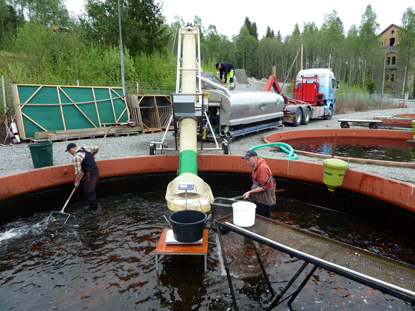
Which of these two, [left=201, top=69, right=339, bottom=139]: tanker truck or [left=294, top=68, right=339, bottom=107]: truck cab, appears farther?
[left=294, top=68, right=339, bottom=107]: truck cab

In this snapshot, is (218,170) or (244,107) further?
(244,107)

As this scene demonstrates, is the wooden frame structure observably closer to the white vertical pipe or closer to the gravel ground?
the gravel ground

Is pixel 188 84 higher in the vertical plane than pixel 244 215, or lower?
higher

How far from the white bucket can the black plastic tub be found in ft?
2.28

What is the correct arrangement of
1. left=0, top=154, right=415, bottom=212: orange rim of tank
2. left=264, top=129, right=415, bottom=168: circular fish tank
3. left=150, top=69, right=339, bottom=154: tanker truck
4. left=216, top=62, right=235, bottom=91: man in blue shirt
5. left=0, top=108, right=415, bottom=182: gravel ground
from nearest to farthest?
1. left=0, top=154, right=415, bottom=212: orange rim of tank
2. left=0, top=108, right=415, bottom=182: gravel ground
3. left=150, top=69, right=339, bottom=154: tanker truck
4. left=264, top=129, right=415, bottom=168: circular fish tank
5. left=216, top=62, right=235, bottom=91: man in blue shirt

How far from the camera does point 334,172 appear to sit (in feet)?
19.3

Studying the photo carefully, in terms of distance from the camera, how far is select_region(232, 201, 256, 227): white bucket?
10.4 ft

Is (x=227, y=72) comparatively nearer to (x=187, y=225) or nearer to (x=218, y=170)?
(x=218, y=170)

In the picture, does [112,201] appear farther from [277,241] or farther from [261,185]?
[277,241]

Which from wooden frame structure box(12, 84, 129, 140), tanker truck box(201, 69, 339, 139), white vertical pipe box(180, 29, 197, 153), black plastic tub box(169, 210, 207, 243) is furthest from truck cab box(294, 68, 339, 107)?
black plastic tub box(169, 210, 207, 243)

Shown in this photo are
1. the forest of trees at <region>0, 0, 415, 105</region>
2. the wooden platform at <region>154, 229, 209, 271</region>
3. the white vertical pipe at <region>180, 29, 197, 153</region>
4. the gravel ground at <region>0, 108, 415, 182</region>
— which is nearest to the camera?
the wooden platform at <region>154, 229, 209, 271</region>

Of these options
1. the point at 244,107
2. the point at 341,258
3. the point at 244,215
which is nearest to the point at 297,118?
the point at 244,107

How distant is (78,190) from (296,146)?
8.73 meters

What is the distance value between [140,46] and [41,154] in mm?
19797
